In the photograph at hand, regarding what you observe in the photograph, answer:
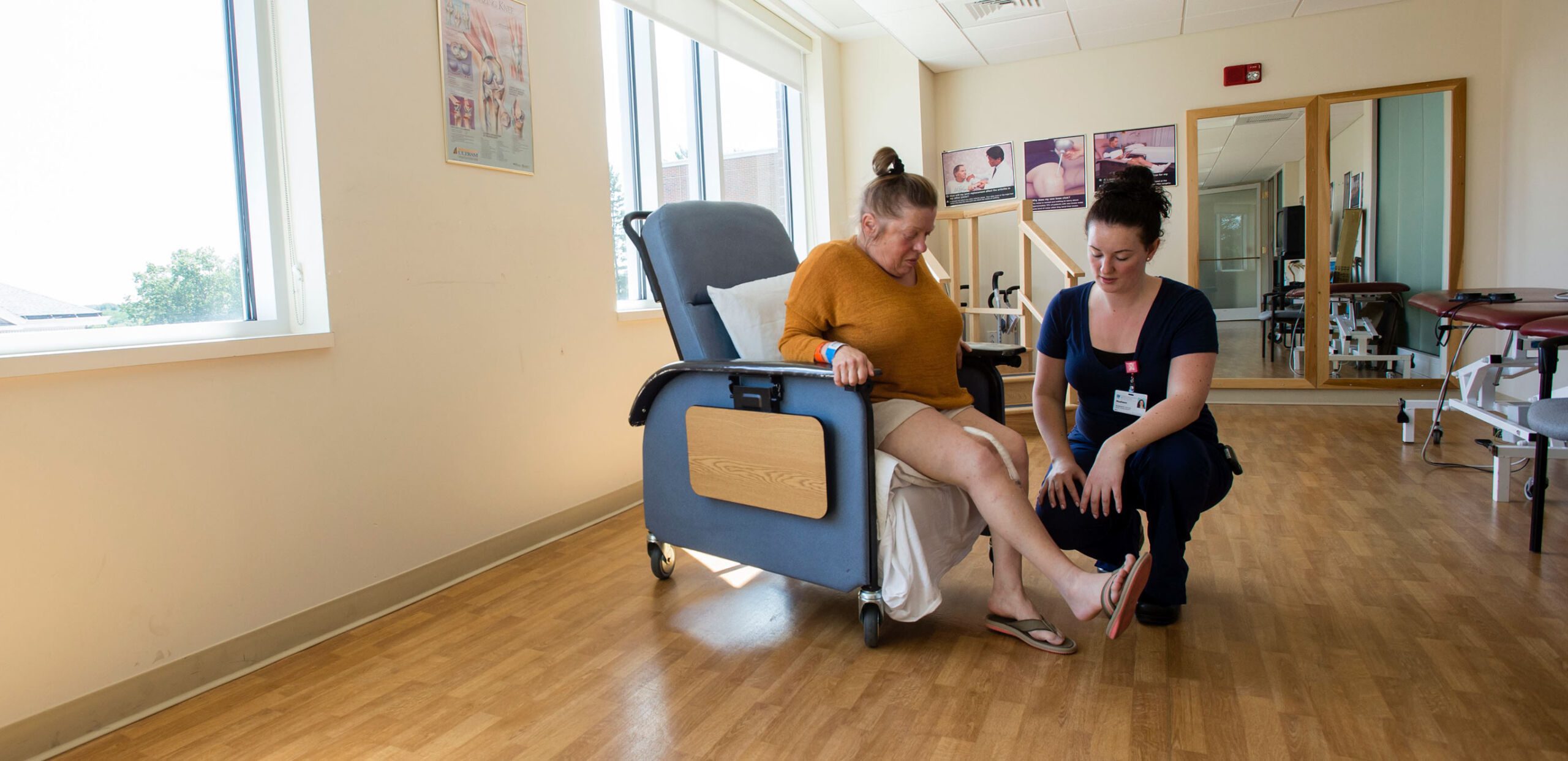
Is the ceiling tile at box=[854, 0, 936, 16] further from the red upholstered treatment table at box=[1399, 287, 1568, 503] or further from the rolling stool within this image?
the rolling stool

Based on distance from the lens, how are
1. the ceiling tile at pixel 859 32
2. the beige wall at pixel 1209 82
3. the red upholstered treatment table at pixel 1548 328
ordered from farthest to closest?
1. the ceiling tile at pixel 859 32
2. the beige wall at pixel 1209 82
3. the red upholstered treatment table at pixel 1548 328

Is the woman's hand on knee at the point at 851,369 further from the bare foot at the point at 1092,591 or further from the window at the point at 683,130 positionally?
the window at the point at 683,130

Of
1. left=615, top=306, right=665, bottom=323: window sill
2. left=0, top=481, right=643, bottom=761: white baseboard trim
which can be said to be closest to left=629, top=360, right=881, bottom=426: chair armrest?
left=0, top=481, right=643, bottom=761: white baseboard trim

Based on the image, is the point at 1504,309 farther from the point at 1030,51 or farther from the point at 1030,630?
the point at 1030,51

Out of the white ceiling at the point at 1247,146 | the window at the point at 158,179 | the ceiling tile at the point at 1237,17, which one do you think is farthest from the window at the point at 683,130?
the white ceiling at the point at 1247,146

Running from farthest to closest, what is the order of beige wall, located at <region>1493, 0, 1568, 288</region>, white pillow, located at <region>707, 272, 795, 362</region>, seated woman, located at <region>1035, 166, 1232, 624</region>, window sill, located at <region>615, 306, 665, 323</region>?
beige wall, located at <region>1493, 0, 1568, 288</region> → window sill, located at <region>615, 306, 665, 323</region> → white pillow, located at <region>707, 272, 795, 362</region> → seated woman, located at <region>1035, 166, 1232, 624</region>

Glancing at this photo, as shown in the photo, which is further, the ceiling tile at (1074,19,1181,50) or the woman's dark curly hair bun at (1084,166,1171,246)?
the ceiling tile at (1074,19,1181,50)

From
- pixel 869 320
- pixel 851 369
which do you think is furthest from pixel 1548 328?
pixel 851 369

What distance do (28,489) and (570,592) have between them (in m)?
1.18

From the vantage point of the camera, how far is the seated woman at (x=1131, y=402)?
186 cm

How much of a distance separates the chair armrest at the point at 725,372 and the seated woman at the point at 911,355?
0.12ft

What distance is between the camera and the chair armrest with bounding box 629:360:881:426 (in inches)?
73.4

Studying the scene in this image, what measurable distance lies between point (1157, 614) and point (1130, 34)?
4.34 meters

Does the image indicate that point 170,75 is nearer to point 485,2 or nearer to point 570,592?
point 485,2
